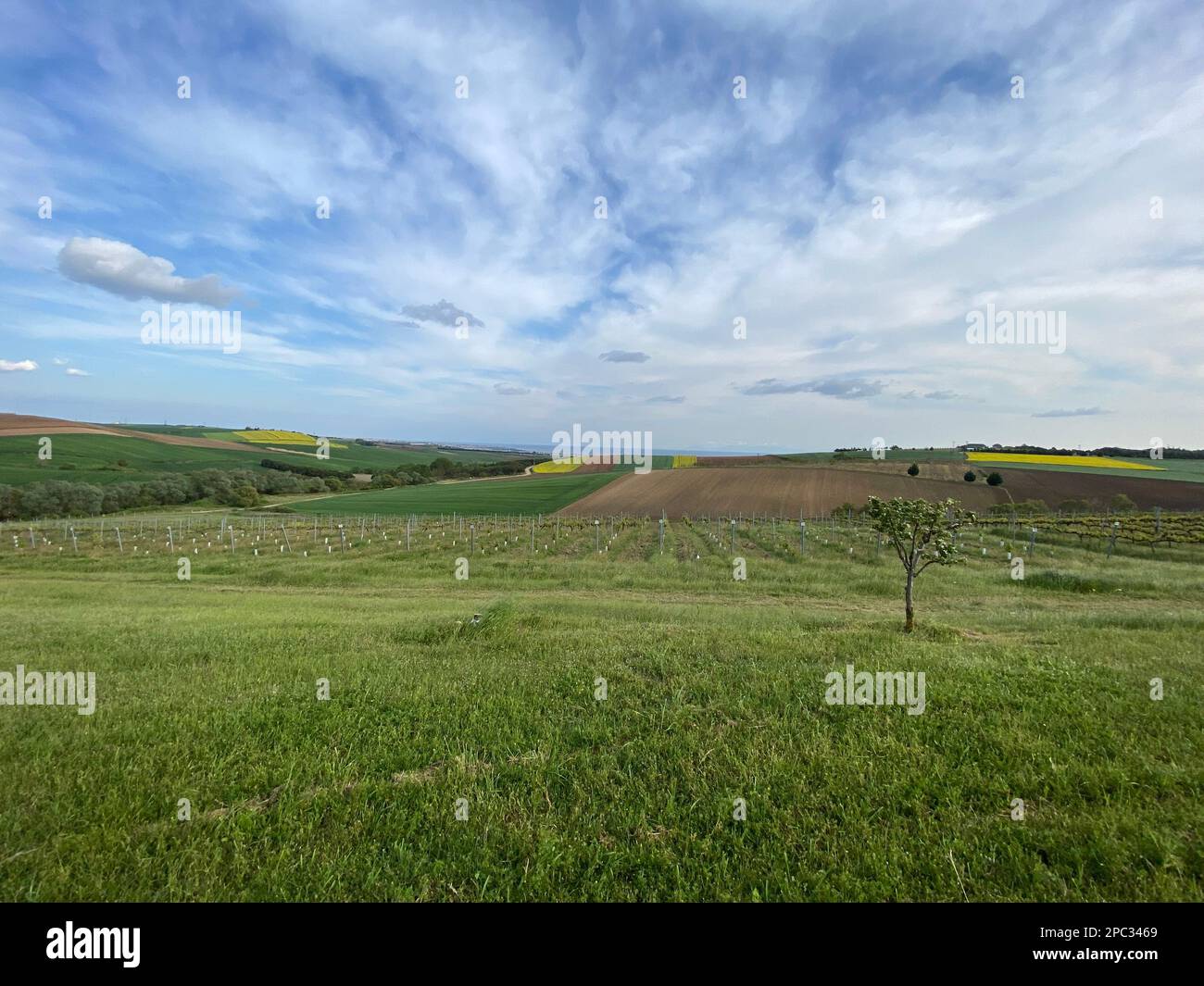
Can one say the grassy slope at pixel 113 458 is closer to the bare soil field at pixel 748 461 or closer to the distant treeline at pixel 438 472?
the distant treeline at pixel 438 472

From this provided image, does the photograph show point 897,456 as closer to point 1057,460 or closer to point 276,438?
point 1057,460

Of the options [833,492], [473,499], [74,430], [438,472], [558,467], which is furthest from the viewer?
[438,472]

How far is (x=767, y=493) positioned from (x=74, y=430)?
10936 centimetres

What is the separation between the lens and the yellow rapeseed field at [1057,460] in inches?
2950

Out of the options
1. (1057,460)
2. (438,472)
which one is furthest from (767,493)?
(438,472)

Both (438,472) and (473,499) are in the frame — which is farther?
(438,472)

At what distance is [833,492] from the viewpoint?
55.0 meters

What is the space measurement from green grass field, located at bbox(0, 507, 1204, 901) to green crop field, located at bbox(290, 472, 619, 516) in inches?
1799

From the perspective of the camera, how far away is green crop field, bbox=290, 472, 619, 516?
57594 mm

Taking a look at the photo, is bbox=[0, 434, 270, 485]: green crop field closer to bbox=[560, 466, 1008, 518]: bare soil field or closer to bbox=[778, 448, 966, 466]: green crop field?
bbox=[560, 466, 1008, 518]: bare soil field

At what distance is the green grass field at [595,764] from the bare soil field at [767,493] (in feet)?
130

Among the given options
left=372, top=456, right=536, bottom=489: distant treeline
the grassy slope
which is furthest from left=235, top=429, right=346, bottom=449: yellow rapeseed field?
left=372, top=456, right=536, bottom=489: distant treeline

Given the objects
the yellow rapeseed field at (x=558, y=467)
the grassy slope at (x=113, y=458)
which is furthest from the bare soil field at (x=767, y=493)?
the grassy slope at (x=113, y=458)

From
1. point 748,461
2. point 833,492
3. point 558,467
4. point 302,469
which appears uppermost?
point 748,461
